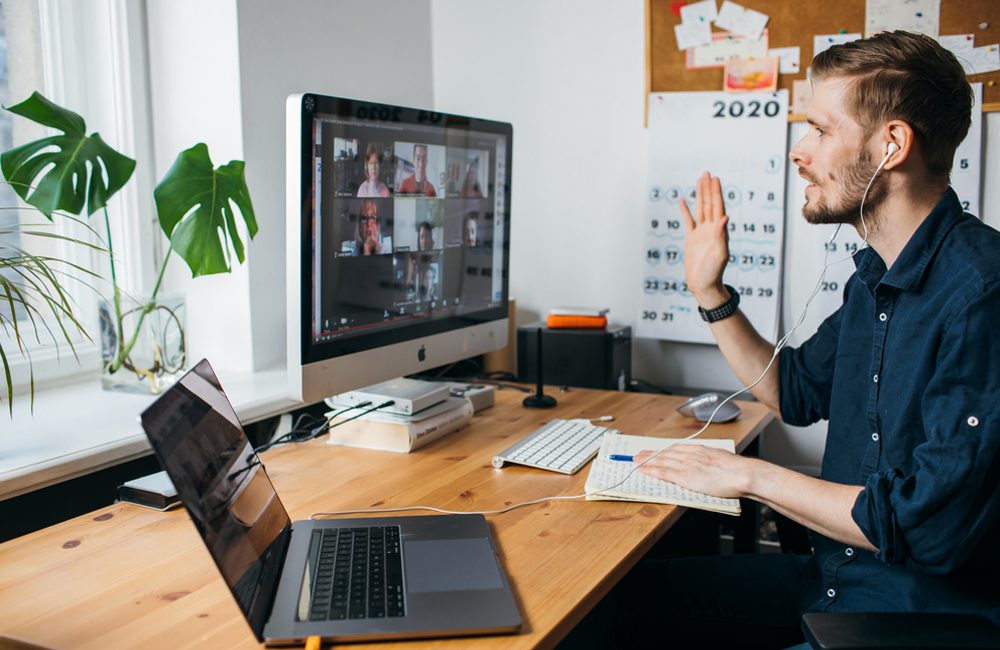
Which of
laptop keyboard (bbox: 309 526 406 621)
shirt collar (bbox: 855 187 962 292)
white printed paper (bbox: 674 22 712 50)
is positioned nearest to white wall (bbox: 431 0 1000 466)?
white printed paper (bbox: 674 22 712 50)

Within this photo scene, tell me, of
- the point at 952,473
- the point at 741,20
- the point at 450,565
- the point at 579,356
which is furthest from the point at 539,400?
the point at 741,20

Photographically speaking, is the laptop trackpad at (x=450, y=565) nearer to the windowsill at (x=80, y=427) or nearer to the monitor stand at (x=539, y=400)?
the windowsill at (x=80, y=427)

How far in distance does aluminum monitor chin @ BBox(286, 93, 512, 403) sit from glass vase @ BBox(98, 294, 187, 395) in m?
0.52

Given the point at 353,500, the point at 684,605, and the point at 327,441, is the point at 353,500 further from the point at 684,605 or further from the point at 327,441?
the point at 684,605

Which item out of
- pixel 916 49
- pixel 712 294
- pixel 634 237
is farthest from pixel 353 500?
pixel 634 237

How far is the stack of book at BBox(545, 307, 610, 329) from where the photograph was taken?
89.7 inches

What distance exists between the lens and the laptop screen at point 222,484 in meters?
0.87

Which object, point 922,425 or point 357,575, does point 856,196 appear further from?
point 357,575

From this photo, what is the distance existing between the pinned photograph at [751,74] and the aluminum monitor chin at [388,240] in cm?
73

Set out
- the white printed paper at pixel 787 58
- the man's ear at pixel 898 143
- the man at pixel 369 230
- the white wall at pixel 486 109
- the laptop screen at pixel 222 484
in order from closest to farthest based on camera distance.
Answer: the laptop screen at pixel 222 484 < the man's ear at pixel 898 143 < the man at pixel 369 230 < the white wall at pixel 486 109 < the white printed paper at pixel 787 58

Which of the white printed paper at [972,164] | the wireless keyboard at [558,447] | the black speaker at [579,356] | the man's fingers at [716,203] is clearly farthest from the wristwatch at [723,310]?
the white printed paper at [972,164]

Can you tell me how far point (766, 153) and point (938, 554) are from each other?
1381 mm

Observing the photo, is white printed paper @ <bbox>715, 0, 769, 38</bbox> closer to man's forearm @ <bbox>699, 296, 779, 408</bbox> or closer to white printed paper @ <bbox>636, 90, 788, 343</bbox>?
white printed paper @ <bbox>636, 90, 788, 343</bbox>

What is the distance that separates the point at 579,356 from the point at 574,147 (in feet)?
2.14
